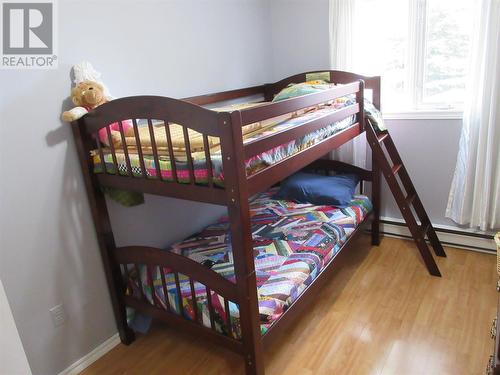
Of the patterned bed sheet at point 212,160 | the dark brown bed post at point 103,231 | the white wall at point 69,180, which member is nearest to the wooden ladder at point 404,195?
the patterned bed sheet at point 212,160

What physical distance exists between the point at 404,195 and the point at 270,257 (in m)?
1.20

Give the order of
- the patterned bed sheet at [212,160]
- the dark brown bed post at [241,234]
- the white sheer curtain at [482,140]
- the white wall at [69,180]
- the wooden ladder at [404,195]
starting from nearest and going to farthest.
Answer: the dark brown bed post at [241,234] < the patterned bed sheet at [212,160] < the white wall at [69,180] < the white sheer curtain at [482,140] < the wooden ladder at [404,195]

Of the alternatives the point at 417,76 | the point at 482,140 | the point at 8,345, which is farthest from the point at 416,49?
the point at 8,345

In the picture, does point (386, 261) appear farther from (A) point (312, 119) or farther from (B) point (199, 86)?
(B) point (199, 86)

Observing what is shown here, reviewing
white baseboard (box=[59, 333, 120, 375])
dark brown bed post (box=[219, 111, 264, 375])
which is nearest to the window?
dark brown bed post (box=[219, 111, 264, 375])

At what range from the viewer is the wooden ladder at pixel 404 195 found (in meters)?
2.43

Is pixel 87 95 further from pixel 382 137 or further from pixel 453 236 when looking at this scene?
pixel 453 236

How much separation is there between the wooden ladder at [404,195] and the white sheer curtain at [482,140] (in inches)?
8.5

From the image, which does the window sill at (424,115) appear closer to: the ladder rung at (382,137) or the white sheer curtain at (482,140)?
the white sheer curtain at (482,140)

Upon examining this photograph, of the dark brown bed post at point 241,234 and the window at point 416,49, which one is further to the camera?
the window at point 416,49

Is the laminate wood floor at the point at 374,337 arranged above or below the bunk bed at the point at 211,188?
below

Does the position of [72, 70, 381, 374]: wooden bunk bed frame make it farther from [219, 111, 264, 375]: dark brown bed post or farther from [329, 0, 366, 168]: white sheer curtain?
[329, 0, 366, 168]: white sheer curtain

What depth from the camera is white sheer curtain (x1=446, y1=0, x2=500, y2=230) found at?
2197mm

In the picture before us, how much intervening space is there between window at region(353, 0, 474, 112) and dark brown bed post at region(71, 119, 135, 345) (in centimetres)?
200
